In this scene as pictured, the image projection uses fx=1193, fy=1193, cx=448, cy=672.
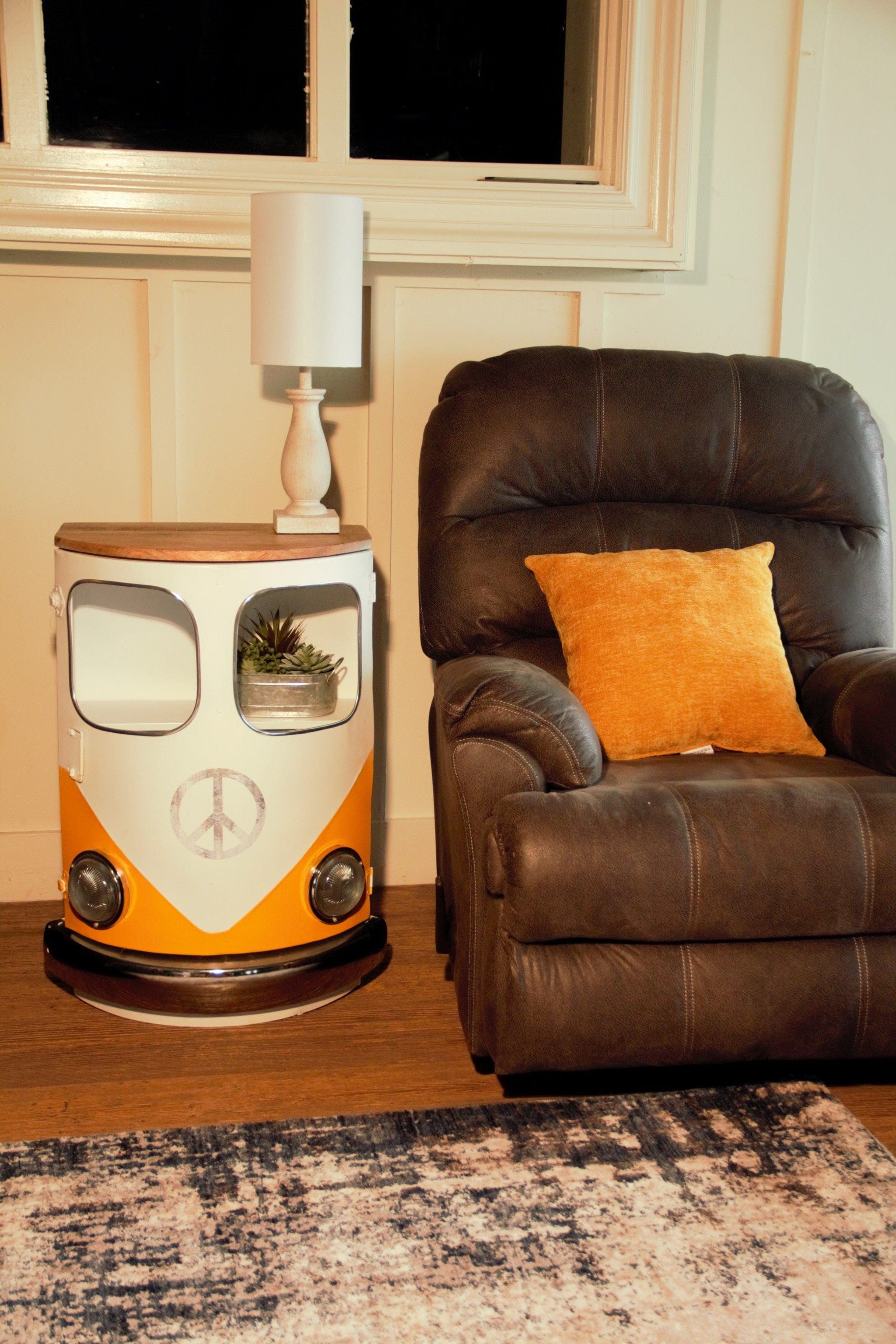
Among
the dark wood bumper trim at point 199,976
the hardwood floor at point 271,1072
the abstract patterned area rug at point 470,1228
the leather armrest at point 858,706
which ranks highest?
the leather armrest at point 858,706

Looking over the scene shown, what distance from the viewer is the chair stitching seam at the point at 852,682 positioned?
203 centimetres

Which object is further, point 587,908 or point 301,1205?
point 587,908

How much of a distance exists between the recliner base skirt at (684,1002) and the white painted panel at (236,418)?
1200mm

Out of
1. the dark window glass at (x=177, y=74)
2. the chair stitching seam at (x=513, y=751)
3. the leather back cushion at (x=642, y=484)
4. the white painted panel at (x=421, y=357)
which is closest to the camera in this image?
the chair stitching seam at (x=513, y=751)

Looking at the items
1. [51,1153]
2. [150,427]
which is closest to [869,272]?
[150,427]

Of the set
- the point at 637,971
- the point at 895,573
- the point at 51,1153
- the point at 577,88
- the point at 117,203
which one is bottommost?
the point at 51,1153

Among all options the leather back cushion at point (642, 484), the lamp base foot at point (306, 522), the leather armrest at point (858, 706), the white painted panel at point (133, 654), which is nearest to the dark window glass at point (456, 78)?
the leather back cushion at point (642, 484)

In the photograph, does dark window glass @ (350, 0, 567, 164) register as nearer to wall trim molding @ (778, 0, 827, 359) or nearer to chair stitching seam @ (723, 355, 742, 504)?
wall trim molding @ (778, 0, 827, 359)

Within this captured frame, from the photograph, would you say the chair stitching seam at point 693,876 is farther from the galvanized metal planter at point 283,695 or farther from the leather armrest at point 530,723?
the galvanized metal planter at point 283,695

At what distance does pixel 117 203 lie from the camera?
2.28 metres

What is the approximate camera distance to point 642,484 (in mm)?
2248

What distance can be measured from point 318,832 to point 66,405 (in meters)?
1.05

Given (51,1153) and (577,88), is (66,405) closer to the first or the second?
(577,88)

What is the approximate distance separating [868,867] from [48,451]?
1.73 m
